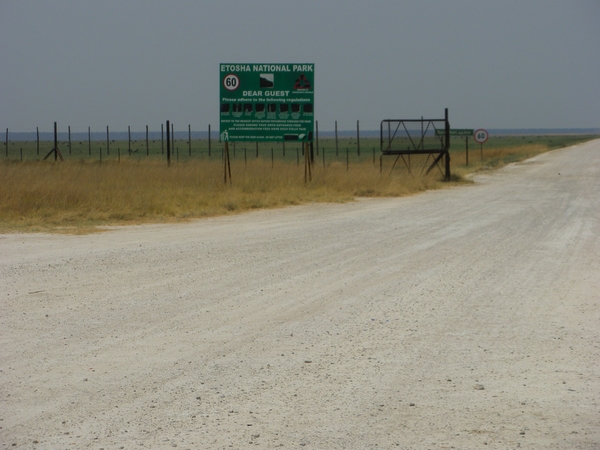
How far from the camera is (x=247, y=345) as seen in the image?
7.55 m

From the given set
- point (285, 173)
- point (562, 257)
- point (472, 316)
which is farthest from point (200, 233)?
point (285, 173)

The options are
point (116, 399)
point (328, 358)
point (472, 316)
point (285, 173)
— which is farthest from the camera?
point (285, 173)

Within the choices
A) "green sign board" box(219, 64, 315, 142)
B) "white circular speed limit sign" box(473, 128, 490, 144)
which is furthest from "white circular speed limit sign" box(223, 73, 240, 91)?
"white circular speed limit sign" box(473, 128, 490, 144)

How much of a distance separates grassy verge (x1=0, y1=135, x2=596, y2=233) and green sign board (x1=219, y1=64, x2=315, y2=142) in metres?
1.79

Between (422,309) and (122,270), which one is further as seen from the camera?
(122,270)

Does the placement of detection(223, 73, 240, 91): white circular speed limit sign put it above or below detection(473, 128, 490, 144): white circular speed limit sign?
above

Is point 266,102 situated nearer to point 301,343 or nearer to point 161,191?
point 161,191

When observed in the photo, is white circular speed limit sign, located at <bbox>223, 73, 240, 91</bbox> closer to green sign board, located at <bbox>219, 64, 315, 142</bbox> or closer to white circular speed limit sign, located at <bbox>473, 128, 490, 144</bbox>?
green sign board, located at <bbox>219, 64, 315, 142</bbox>

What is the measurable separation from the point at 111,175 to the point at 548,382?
914 inches

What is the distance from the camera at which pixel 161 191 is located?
23531 millimetres

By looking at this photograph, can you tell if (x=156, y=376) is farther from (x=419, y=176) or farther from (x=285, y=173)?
(x=419, y=176)

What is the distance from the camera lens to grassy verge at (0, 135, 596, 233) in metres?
19.2

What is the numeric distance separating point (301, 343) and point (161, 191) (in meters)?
16.6

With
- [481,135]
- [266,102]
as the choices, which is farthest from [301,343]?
[481,135]
